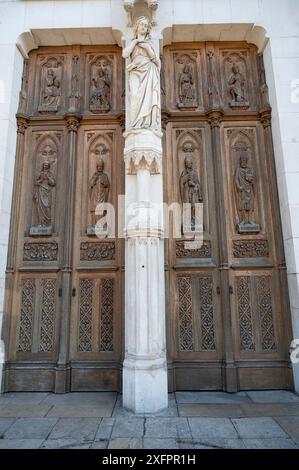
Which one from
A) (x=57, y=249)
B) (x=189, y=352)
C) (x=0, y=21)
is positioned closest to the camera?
(x=189, y=352)

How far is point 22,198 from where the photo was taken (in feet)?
18.9

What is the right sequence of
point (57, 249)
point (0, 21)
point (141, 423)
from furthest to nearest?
point (0, 21), point (57, 249), point (141, 423)

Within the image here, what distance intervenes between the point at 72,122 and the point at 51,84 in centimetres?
107

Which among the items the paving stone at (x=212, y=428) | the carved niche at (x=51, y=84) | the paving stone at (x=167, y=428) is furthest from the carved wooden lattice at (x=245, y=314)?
the carved niche at (x=51, y=84)

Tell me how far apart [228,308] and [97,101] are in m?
4.64

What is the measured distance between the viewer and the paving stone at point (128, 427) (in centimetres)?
347

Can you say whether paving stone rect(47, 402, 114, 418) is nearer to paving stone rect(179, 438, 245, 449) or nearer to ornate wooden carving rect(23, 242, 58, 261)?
paving stone rect(179, 438, 245, 449)

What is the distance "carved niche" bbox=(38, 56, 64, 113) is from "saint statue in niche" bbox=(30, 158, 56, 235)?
1.22m


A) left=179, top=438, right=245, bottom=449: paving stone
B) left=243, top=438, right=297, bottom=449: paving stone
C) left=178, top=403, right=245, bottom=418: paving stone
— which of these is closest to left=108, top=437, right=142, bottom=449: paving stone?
left=179, top=438, right=245, bottom=449: paving stone

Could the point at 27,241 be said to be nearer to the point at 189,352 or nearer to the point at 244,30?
the point at 189,352

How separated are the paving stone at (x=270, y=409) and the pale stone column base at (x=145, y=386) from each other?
1125 millimetres

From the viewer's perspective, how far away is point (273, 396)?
15.8 ft

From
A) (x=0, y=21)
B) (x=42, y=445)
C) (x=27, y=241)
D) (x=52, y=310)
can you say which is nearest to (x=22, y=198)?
(x=27, y=241)

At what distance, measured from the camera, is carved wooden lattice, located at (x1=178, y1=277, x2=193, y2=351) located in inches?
207
